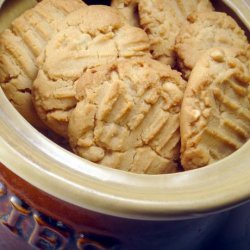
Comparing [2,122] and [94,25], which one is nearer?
A: [2,122]

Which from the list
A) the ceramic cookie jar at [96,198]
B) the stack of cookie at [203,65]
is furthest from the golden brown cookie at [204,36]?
the ceramic cookie jar at [96,198]

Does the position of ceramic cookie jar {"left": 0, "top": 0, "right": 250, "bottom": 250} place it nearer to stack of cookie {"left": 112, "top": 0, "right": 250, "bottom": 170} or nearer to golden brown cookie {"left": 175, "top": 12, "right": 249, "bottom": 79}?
stack of cookie {"left": 112, "top": 0, "right": 250, "bottom": 170}

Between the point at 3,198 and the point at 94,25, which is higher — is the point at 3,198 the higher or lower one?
the lower one

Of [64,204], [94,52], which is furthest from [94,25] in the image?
[64,204]

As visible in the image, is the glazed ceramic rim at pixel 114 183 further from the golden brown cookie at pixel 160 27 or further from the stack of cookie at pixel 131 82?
the golden brown cookie at pixel 160 27

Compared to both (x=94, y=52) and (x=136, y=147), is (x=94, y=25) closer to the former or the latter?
(x=94, y=52)

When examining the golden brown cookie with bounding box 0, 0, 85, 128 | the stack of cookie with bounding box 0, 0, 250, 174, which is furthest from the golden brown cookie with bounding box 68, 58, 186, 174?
the golden brown cookie with bounding box 0, 0, 85, 128
